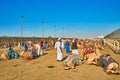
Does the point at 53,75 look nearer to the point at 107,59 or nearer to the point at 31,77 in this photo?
the point at 31,77

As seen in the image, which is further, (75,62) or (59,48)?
(59,48)

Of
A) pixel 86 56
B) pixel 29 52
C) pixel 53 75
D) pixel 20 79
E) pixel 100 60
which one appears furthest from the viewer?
pixel 29 52

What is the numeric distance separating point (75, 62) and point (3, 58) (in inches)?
267

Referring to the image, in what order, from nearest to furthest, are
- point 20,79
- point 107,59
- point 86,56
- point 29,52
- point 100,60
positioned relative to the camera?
1. point 20,79
2. point 107,59
3. point 100,60
4. point 86,56
5. point 29,52

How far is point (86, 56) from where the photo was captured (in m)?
13.0

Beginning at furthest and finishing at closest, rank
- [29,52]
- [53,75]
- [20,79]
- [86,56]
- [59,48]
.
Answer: [29,52] < [59,48] < [86,56] < [53,75] < [20,79]

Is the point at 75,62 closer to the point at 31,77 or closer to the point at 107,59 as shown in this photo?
the point at 107,59

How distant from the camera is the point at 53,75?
9398mm

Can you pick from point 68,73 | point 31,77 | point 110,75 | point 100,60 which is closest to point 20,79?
point 31,77

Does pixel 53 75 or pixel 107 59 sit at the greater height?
pixel 107 59

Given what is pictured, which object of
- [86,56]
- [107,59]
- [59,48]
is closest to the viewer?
[107,59]

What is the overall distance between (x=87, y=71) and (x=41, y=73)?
8.08 ft

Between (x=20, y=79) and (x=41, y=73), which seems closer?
(x=20, y=79)

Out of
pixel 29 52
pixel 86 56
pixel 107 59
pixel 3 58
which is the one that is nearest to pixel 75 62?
pixel 86 56
